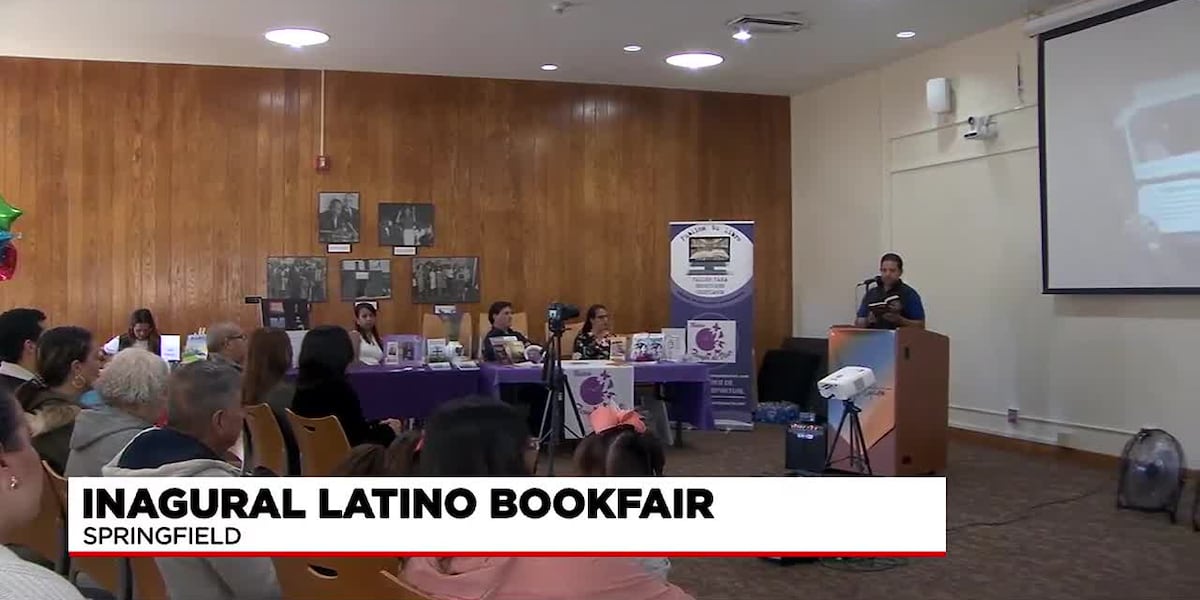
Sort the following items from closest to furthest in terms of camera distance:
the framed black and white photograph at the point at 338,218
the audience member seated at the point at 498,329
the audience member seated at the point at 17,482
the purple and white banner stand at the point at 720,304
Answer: the audience member seated at the point at 17,482 → the audience member seated at the point at 498,329 → the purple and white banner stand at the point at 720,304 → the framed black and white photograph at the point at 338,218

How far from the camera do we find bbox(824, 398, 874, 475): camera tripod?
6191 millimetres

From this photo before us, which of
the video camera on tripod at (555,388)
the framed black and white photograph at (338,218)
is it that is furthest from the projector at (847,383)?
the framed black and white photograph at (338,218)

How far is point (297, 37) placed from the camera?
7867mm

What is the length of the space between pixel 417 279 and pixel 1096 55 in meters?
5.78

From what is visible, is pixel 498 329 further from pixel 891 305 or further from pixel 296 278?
pixel 891 305

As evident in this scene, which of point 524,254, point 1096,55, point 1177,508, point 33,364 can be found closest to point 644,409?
point 524,254

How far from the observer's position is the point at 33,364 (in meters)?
3.88

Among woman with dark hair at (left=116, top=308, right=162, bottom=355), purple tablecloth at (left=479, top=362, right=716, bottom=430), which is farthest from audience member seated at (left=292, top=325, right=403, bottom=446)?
woman with dark hair at (left=116, top=308, right=162, bottom=355)

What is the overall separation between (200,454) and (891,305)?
550cm

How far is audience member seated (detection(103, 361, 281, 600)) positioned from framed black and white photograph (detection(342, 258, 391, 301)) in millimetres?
6840

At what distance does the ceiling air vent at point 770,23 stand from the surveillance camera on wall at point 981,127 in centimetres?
154

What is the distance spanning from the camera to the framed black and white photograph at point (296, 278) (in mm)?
9047

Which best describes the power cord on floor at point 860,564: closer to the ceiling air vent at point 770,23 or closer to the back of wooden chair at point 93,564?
the back of wooden chair at point 93,564

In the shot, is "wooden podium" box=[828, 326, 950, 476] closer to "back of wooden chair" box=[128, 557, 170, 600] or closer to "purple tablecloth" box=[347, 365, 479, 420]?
"purple tablecloth" box=[347, 365, 479, 420]
